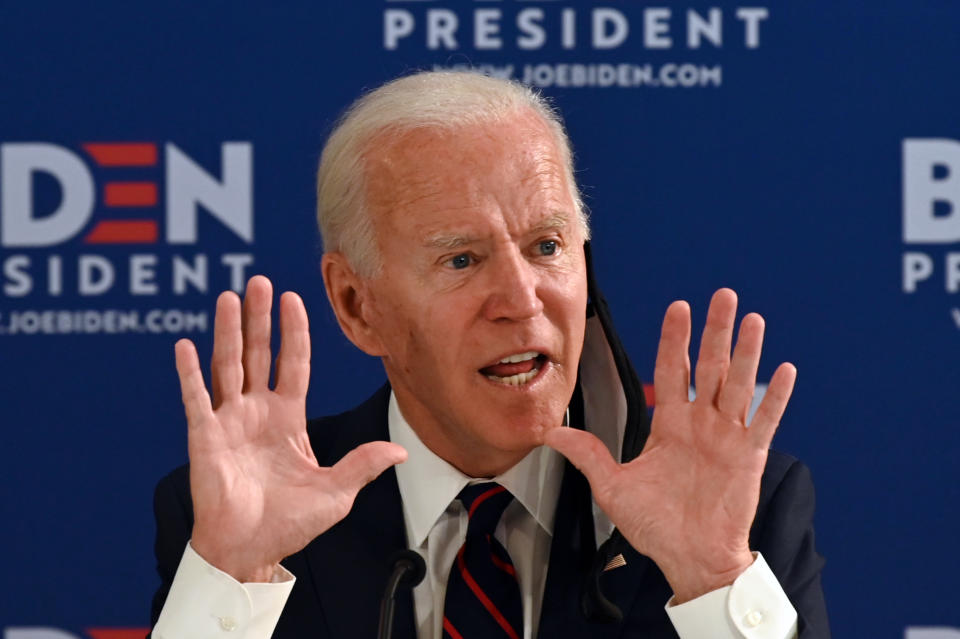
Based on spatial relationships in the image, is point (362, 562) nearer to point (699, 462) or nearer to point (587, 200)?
point (699, 462)

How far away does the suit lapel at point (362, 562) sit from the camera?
63.7 inches

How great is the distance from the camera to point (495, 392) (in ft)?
5.17

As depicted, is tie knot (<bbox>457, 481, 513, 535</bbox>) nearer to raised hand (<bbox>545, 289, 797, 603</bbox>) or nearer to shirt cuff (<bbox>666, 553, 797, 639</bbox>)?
raised hand (<bbox>545, 289, 797, 603</bbox>)

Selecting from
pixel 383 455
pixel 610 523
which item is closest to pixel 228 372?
pixel 383 455

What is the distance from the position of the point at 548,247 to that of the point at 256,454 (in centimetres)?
46

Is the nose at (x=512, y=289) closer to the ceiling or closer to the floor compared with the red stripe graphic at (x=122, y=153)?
closer to the floor

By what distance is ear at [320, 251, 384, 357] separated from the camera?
1.77 metres

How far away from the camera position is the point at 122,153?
2.40 metres

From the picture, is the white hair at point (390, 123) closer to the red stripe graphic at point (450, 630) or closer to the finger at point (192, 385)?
the finger at point (192, 385)

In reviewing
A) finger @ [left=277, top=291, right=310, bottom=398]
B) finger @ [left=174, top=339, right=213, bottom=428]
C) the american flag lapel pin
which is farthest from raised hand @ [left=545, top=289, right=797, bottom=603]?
finger @ [left=174, top=339, right=213, bottom=428]

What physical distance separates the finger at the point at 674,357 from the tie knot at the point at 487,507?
0.26 meters

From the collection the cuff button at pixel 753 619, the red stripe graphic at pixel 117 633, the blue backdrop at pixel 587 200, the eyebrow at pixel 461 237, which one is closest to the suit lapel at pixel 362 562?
the eyebrow at pixel 461 237

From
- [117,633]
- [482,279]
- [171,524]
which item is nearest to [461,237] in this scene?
[482,279]

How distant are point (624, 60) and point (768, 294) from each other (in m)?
0.51
